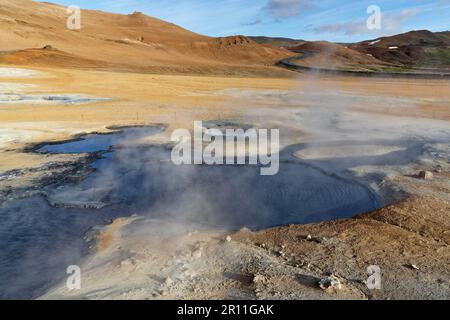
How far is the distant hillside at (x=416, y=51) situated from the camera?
47438mm

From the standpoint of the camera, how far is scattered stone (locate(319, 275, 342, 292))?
4.36 metres

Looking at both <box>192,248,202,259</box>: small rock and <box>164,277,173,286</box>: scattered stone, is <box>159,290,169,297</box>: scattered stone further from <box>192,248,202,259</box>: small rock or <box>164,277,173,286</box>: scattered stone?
<box>192,248,202,259</box>: small rock

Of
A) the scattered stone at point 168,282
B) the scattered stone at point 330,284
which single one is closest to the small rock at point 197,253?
the scattered stone at point 168,282

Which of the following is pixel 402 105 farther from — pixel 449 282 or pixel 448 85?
pixel 449 282

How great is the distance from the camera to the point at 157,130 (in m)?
13.2

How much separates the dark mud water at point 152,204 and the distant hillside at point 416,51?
133 ft

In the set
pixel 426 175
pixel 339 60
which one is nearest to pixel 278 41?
pixel 339 60

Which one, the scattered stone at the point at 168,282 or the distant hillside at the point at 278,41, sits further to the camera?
the distant hillside at the point at 278,41

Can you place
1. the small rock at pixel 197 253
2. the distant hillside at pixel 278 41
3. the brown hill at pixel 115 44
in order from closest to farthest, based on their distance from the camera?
the small rock at pixel 197 253 → the brown hill at pixel 115 44 → the distant hillside at pixel 278 41

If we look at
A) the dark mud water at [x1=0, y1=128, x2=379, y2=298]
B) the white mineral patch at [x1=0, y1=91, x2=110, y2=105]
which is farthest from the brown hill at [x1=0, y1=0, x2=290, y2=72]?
the dark mud water at [x1=0, y1=128, x2=379, y2=298]

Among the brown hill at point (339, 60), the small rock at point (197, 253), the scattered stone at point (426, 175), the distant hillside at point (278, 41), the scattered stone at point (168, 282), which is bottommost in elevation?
the scattered stone at point (168, 282)

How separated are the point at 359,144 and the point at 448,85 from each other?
20875mm

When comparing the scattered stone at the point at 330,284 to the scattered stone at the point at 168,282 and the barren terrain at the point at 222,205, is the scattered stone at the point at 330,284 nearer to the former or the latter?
the barren terrain at the point at 222,205

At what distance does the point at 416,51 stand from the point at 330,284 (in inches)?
2103
